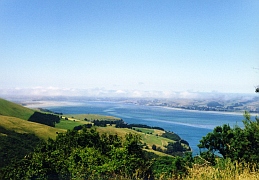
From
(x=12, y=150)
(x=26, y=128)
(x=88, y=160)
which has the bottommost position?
(x=26, y=128)

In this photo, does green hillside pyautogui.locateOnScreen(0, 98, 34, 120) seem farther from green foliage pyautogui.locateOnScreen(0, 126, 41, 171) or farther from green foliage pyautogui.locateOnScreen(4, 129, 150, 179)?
green foliage pyautogui.locateOnScreen(4, 129, 150, 179)

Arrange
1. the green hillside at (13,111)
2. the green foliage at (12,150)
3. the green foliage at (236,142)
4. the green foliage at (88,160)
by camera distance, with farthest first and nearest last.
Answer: the green hillside at (13,111), the green foliage at (12,150), the green foliage at (236,142), the green foliage at (88,160)

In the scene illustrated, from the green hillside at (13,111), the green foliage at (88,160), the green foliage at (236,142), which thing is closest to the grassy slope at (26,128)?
the green hillside at (13,111)

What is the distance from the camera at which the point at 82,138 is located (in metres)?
24.4

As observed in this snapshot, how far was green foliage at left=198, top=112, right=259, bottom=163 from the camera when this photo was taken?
20.1m

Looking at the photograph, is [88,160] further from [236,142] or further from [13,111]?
[13,111]

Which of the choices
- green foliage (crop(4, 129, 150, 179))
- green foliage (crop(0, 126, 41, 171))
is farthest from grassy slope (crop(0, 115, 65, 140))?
green foliage (crop(4, 129, 150, 179))

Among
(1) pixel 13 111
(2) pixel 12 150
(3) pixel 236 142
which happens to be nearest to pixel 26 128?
(2) pixel 12 150

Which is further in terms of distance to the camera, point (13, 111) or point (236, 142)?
point (13, 111)

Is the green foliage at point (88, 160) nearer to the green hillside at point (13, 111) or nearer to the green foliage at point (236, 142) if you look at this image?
the green foliage at point (236, 142)

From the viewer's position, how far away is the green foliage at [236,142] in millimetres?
20125

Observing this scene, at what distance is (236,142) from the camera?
70.4 ft

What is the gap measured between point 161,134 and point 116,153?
412 feet

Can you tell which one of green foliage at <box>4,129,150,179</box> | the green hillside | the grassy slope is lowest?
the grassy slope
